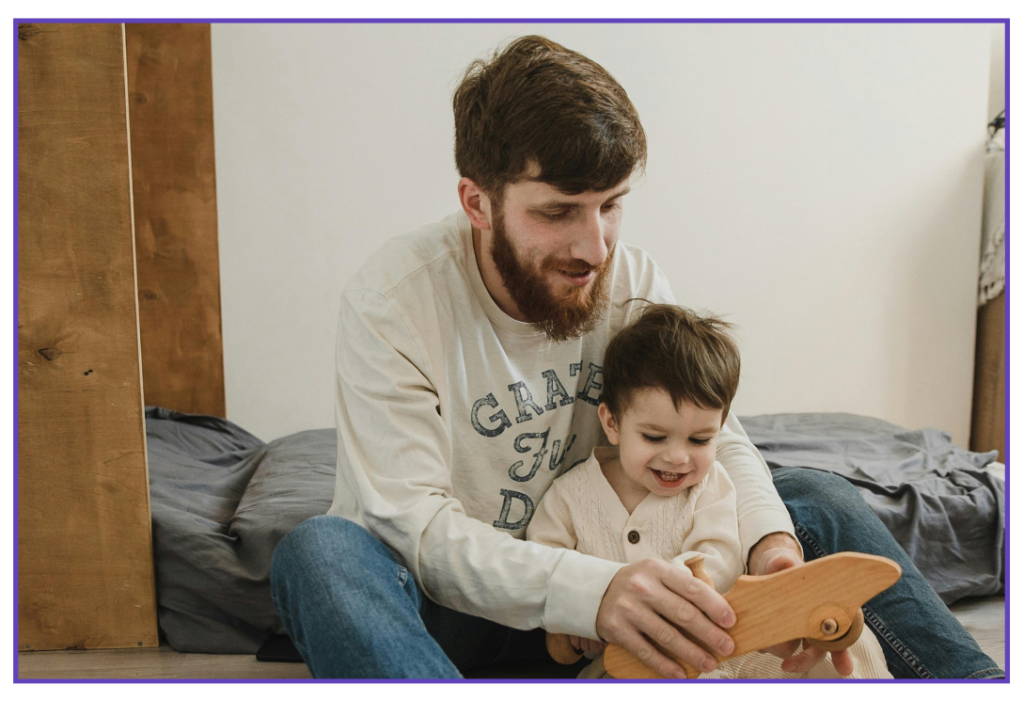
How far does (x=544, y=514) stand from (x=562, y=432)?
13cm

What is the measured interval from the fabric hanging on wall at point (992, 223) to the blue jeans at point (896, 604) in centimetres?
232

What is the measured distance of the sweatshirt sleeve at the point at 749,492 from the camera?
3.48 ft

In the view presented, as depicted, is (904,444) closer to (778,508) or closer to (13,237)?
(778,508)

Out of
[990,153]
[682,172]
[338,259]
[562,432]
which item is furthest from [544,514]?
[990,153]

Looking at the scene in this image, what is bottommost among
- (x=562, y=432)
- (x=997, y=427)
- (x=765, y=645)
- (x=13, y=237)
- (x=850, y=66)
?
(x=997, y=427)

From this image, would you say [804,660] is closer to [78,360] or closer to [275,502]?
[275,502]

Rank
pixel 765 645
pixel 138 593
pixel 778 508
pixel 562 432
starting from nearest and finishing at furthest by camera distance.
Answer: pixel 765 645, pixel 778 508, pixel 562 432, pixel 138 593

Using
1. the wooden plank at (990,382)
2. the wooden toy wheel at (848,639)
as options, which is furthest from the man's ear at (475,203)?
the wooden plank at (990,382)

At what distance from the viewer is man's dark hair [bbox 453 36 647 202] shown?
1011 mm

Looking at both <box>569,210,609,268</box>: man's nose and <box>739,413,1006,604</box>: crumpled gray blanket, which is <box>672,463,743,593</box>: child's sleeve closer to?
<box>569,210,609,268</box>: man's nose

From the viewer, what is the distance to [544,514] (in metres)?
1.15

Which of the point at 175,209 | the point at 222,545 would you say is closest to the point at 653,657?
the point at 222,545

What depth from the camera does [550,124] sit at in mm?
1018

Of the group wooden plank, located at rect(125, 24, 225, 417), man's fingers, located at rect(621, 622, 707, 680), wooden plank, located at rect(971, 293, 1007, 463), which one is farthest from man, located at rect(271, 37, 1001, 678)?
wooden plank, located at rect(971, 293, 1007, 463)
